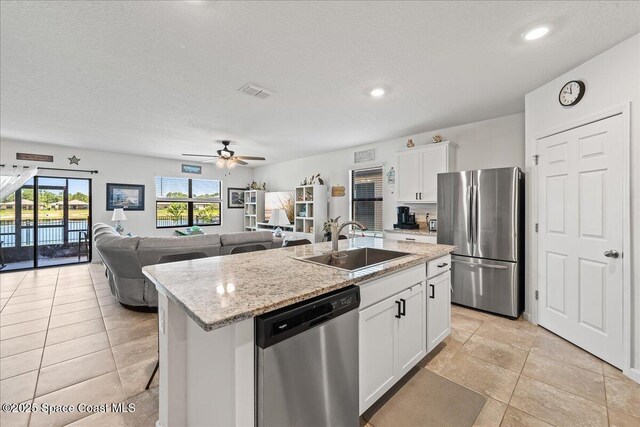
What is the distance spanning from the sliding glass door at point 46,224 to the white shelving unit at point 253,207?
3.70 meters

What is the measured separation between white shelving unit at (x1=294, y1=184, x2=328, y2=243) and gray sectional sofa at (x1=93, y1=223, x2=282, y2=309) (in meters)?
2.83

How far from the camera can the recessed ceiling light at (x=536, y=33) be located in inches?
75.9

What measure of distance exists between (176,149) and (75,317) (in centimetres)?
372

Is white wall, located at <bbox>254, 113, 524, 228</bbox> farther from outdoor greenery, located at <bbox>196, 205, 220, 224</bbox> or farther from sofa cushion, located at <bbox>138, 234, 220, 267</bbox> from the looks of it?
sofa cushion, located at <bbox>138, 234, 220, 267</bbox>

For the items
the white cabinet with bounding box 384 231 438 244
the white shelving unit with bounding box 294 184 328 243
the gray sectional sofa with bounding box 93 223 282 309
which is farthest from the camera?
the white shelving unit with bounding box 294 184 328 243

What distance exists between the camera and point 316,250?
94.5 inches

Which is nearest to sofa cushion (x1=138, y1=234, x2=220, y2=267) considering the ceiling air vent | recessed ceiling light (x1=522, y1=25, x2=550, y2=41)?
the ceiling air vent

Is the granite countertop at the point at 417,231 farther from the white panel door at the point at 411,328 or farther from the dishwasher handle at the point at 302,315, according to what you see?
the dishwasher handle at the point at 302,315

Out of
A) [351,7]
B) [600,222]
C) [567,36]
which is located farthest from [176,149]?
[600,222]

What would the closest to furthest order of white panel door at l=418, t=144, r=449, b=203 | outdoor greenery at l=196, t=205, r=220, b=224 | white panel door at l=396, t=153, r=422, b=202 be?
white panel door at l=418, t=144, r=449, b=203 < white panel door at l=396, t=153, r=422, b=202 < outdoor greenery at l=196, t=205, r=220, b=224

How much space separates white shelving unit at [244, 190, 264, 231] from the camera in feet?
25.9

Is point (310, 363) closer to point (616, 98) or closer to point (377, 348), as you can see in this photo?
point (377, 348)

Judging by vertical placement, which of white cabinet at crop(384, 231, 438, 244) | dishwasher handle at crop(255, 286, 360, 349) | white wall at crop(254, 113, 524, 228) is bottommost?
dishwasher handle at crop(255, 286, 360, 349)

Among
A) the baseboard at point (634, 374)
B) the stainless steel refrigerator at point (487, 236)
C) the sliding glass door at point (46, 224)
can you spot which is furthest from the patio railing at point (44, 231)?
the baseboard at point (634, 374)
